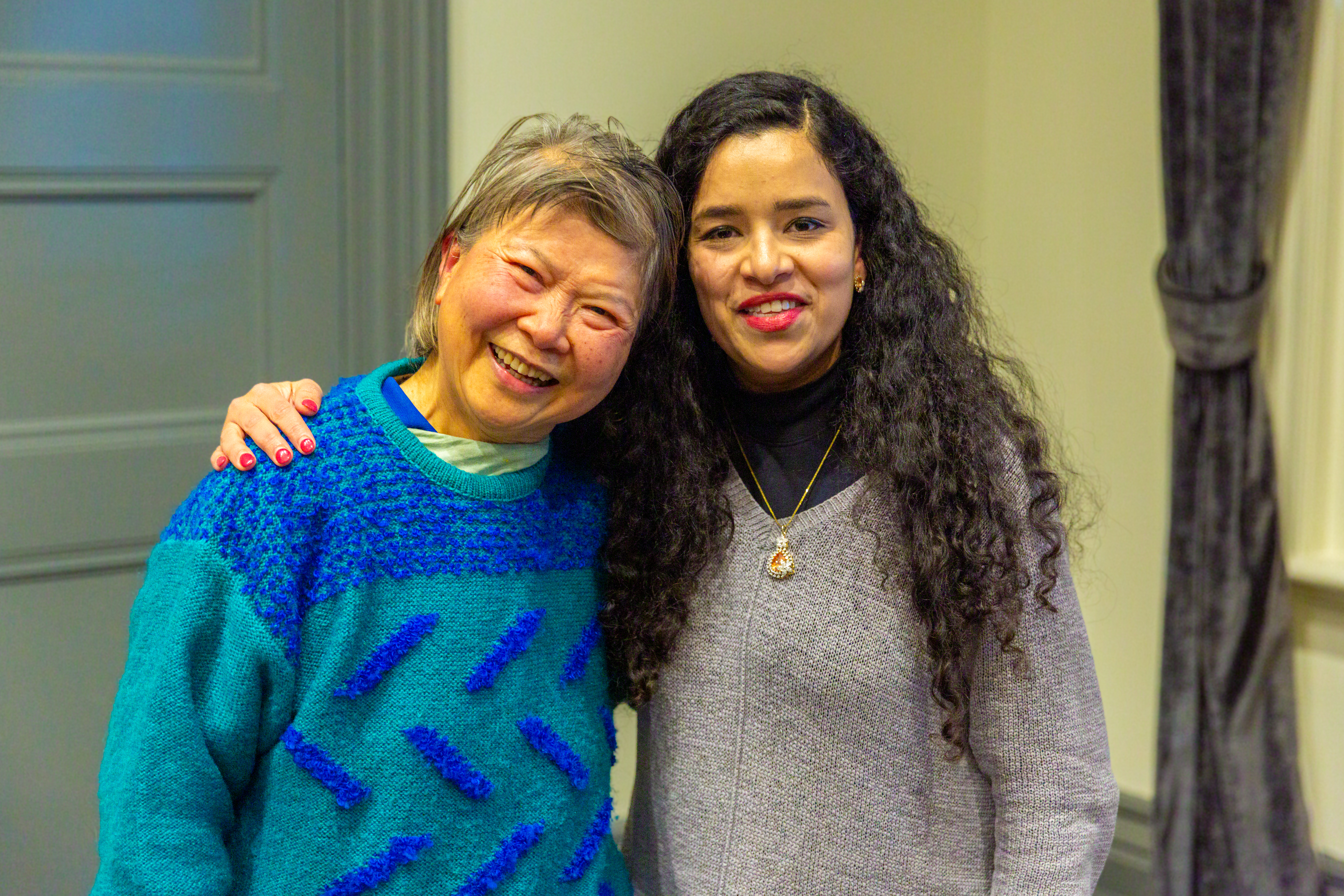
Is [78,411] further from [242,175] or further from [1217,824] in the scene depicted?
[1217,824]

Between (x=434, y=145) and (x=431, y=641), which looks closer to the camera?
(x=431, y=641)

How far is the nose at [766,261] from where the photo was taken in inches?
48.5

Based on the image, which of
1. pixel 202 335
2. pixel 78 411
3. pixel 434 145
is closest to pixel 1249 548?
pixel 434 145

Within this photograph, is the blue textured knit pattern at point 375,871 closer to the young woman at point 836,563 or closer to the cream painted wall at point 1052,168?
the young woman at point 836,563

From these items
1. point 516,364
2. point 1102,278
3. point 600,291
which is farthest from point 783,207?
point 1102,278

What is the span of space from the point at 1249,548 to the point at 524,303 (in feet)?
6.02

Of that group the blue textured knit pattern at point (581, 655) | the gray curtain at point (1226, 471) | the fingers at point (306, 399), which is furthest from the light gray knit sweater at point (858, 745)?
the gray curtain at point (1226, 471)

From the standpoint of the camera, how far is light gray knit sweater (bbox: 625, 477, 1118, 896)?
4.01 feet

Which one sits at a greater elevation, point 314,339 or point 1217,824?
point 314,339

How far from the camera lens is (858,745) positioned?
126 cm

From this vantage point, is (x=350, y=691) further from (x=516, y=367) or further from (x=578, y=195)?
(x=578, y=195)

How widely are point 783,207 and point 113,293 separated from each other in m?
1.31

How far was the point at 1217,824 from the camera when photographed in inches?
97.7

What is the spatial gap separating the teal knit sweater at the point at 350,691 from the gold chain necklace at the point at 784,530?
24cm
